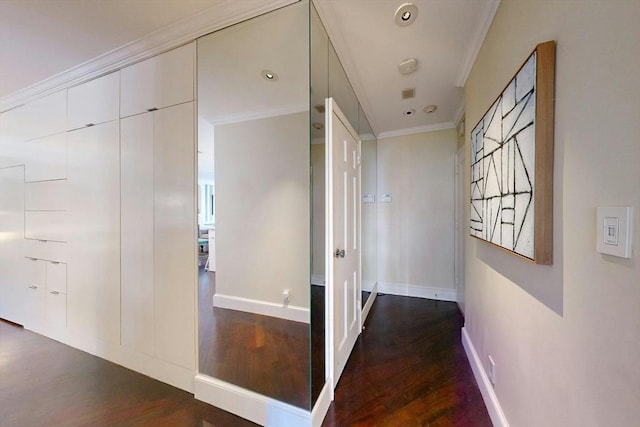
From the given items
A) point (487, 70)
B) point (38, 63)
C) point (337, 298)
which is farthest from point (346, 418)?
point (38, 63)

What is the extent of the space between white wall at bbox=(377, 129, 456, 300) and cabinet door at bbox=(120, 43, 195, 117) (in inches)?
107

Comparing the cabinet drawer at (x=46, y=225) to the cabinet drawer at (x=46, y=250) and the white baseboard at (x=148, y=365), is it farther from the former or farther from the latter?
the white baseboard at (x=148, y=365)

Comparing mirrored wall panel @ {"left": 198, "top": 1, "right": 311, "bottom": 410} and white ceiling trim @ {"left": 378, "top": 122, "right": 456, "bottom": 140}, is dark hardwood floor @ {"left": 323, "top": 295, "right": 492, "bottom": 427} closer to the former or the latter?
mirrored wall panel @ {"left": 198, "top": 1, "right": 311, "bottom": 410}

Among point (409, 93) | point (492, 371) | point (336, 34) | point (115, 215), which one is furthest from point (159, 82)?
point (492, 371)

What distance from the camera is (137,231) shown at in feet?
6.09

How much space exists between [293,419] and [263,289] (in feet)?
2.47

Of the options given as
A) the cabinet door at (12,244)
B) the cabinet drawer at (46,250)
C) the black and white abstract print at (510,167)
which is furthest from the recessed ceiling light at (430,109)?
the cabinet door at (12,244)

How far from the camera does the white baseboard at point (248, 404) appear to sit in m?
1.36

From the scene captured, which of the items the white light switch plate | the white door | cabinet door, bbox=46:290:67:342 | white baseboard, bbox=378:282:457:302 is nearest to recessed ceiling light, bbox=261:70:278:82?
the white door

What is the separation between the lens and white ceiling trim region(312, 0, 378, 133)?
1.46m

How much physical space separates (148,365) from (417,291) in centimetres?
319

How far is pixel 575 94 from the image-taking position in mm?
774

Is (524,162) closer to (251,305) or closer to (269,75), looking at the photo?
(269,75)

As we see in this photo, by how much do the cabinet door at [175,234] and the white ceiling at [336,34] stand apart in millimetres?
463
